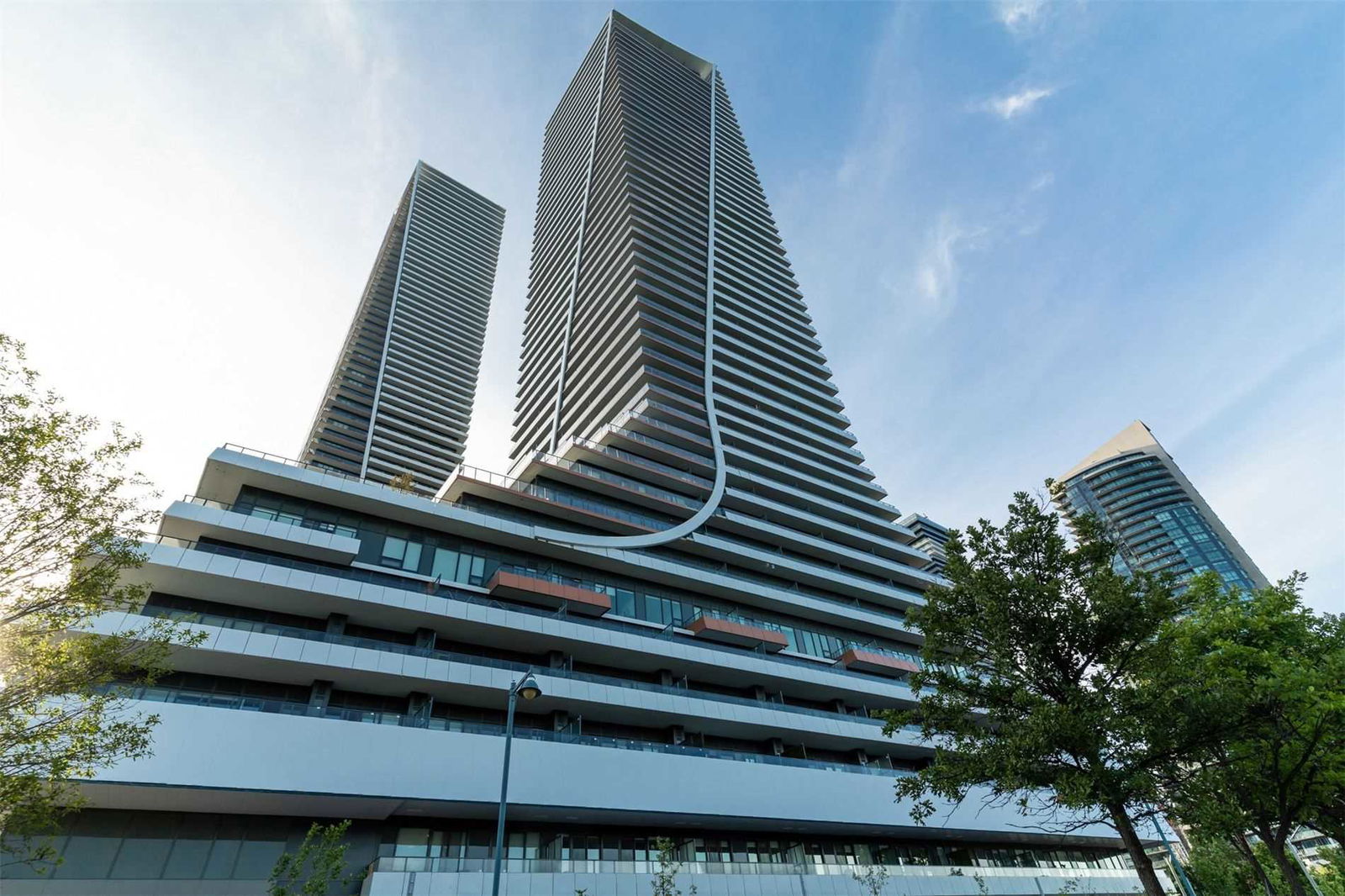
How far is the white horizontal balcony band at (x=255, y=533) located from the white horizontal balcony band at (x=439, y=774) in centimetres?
876

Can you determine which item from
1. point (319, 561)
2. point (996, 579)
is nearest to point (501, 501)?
point (319, 561)

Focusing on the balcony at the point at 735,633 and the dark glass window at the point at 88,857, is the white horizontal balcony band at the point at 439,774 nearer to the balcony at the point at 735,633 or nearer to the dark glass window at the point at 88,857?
the dark glass window at the point at 88,857

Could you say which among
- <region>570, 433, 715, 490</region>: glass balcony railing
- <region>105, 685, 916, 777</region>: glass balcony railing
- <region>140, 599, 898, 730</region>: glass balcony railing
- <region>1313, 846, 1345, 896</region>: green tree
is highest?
<region>570, 433, 715, 490</region>: glass balcony railing

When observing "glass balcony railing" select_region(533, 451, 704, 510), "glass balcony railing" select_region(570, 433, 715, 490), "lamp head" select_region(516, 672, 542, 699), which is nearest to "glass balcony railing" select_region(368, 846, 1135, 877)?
"lamp head" select_region(516, 672, 542, 699)

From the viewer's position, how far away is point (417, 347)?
8938 centimetres

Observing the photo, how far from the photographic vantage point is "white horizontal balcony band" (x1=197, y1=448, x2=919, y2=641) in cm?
3247

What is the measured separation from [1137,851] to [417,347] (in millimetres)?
89635

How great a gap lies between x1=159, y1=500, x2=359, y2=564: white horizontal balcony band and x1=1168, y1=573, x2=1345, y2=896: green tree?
32577 millimetres

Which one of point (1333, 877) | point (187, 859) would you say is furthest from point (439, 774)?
point (1333, 877)

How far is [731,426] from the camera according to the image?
5944cm

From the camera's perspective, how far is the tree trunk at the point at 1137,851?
15555 millimetres

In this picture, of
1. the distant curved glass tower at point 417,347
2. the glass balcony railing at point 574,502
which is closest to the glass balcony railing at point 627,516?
the glass balcony railing at point 574,502

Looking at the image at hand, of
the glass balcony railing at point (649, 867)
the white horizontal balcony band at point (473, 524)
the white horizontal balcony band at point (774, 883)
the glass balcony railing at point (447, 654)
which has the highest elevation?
the white horizontal balcony band at point (473, 524)

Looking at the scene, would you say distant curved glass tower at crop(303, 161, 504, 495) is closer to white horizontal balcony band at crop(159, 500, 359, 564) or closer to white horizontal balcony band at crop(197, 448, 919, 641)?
white horizontal balcony band at crop(197, 448, 919, 641)
